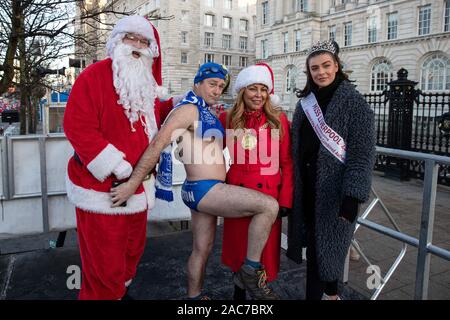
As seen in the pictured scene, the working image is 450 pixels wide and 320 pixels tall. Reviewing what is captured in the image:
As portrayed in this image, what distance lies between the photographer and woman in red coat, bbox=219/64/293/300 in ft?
8.62

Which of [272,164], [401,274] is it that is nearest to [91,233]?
[272,164]

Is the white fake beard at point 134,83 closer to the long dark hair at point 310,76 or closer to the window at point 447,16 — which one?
the long dark hair at point 310,76

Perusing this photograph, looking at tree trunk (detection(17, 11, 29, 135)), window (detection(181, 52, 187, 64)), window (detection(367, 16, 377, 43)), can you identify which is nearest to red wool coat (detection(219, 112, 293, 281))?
tree trunk (detection(17, 11, 29, 135))

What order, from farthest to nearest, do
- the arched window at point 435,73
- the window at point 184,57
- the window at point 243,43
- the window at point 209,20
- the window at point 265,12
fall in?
the window at point 243,43 → the window at point 209,20 → the window at point 184,57 → the window at point 265,12 → the arched window at point 435,73

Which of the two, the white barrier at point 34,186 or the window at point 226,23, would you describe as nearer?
the white barrier at point 34,186

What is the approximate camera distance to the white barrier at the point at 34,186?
413cm

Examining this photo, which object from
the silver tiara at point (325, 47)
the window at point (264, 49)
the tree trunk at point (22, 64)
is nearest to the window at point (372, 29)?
the window at point (264, 49)

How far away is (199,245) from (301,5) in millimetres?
49977

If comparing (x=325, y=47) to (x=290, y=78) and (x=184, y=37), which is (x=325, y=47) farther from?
(x=184, y=37)

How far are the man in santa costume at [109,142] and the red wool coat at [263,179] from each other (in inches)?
26.0

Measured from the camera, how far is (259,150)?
8.59ft

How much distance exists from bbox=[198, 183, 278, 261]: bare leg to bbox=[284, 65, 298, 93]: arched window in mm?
43542

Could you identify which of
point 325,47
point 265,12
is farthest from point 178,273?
point 265,12
